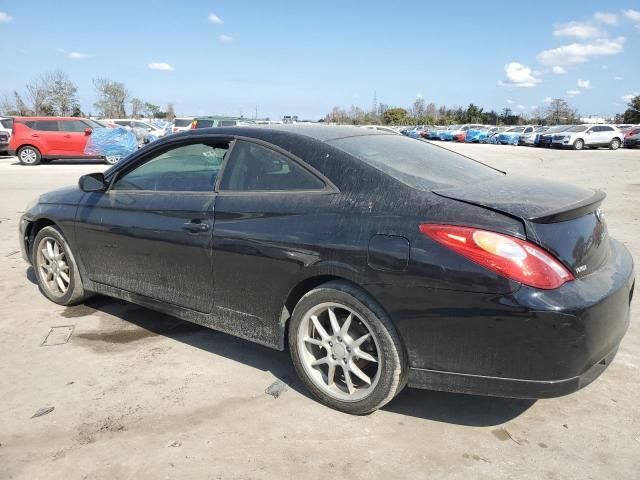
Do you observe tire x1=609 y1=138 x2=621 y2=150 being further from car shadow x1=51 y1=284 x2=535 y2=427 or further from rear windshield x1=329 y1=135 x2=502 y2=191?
car shadow x1=51 y1=284 x2=535 y2=427

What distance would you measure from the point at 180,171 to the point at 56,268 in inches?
68.4

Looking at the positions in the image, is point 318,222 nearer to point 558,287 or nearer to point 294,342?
point 294,342

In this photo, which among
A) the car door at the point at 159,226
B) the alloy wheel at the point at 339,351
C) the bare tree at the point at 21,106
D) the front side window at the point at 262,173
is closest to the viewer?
the alloy wheel at the point at 339,351

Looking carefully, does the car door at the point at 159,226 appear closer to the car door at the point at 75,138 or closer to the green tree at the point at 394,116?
the car door at the point at 75,138

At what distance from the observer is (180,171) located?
149 inches

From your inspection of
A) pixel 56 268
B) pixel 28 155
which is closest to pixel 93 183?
pixel 56 268

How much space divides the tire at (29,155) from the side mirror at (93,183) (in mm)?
16869

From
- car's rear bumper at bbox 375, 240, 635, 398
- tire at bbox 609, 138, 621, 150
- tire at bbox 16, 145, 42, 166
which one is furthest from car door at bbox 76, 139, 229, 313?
tire at bbox 609, 138, 621, 150

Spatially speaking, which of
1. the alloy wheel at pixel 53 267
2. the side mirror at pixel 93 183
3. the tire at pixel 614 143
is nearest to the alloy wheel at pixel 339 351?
the side mirror at pixel 93 183

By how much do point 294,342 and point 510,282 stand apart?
1303mm

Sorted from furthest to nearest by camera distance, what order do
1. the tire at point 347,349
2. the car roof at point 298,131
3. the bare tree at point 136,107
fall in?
the bare tree at point 136,107 → the car roof at point 298,131 → the tire at point 347,349

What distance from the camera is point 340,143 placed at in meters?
3.21

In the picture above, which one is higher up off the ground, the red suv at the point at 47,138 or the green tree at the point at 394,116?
the green tree at the point at 394,116

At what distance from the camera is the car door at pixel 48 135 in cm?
1862
